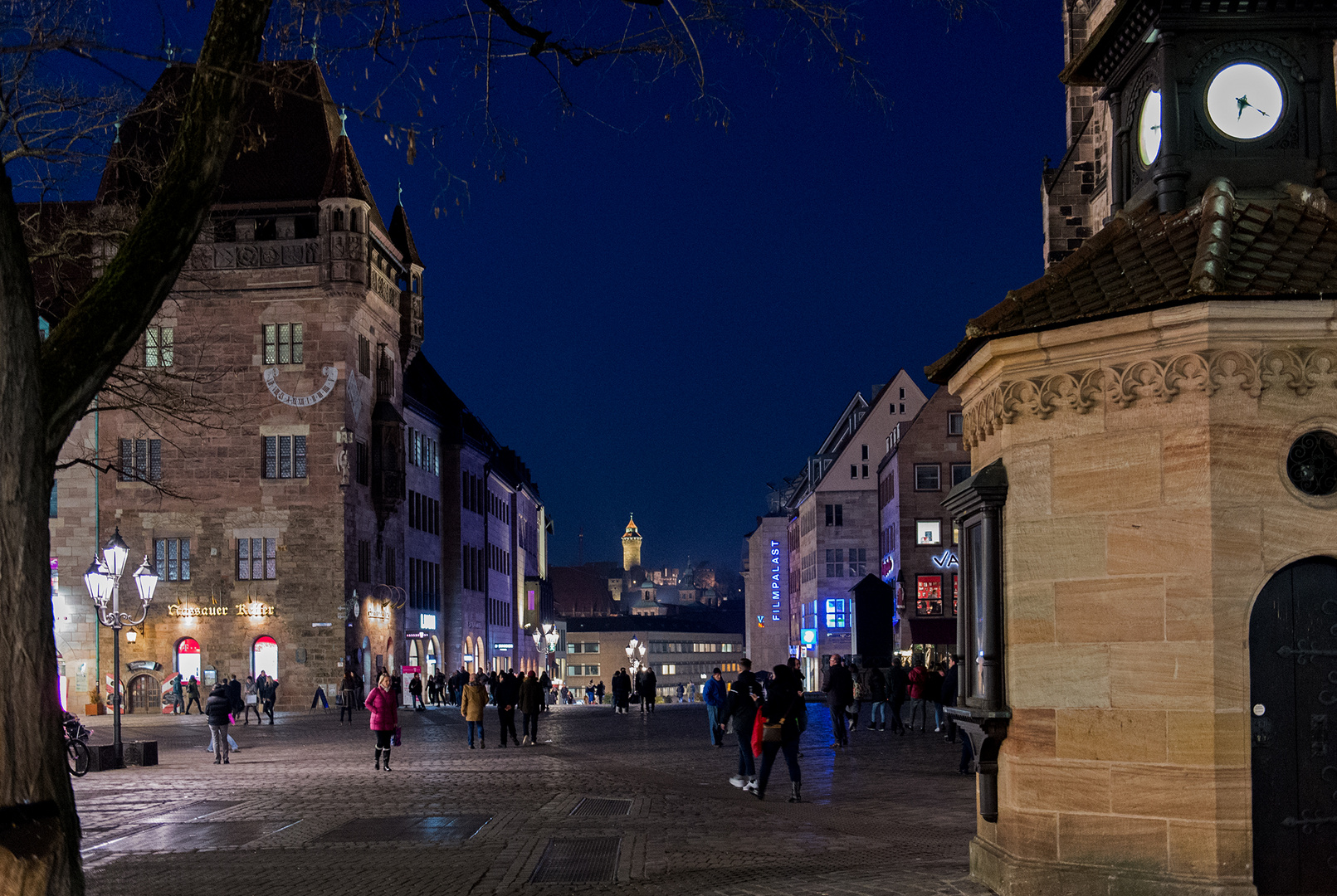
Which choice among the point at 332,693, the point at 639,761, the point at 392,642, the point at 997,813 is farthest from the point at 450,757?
the point at 392,642

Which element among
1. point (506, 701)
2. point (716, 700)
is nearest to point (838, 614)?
point (506, 701)

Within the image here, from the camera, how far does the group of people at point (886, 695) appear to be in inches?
1070

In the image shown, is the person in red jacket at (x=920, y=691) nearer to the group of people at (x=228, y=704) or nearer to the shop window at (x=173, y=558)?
the group of people at (x=228, y=704)

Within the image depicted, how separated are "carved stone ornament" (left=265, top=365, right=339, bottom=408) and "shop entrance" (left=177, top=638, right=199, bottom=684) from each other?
9.46 meters

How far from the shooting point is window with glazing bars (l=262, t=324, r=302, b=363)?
55938mm

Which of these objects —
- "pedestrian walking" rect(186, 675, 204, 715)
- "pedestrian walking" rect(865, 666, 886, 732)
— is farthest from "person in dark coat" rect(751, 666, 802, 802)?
"pedestrian walking" rect(186, 675, 204, 715)

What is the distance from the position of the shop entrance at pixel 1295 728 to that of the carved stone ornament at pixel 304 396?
49.0 metres

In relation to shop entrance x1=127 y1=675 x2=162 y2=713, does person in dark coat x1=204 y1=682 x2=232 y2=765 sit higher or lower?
higher

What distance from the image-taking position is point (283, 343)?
56.2 meters

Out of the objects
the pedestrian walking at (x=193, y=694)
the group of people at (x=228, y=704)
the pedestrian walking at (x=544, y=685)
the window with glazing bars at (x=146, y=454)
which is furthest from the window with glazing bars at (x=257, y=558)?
the pedestrian walking at (x=544, y=685)

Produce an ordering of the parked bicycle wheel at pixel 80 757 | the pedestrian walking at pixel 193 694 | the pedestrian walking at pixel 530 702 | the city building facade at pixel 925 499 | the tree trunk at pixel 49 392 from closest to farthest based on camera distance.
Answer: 1. the tree trunk at pixel 49 392
2. the parked bicycle wheel at pixel 80 757
3. the pedestrian walking at pixel 530 702
4. the pedestrian walking at pixel 193 694
5. the city building facade at pixel 925 499

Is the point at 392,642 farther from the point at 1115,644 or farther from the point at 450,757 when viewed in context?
the point at 1115,644

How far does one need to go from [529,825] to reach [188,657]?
4302cm

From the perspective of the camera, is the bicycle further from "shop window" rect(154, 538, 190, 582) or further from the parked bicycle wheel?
"shop window" rect(154, 538, 190, 582)
